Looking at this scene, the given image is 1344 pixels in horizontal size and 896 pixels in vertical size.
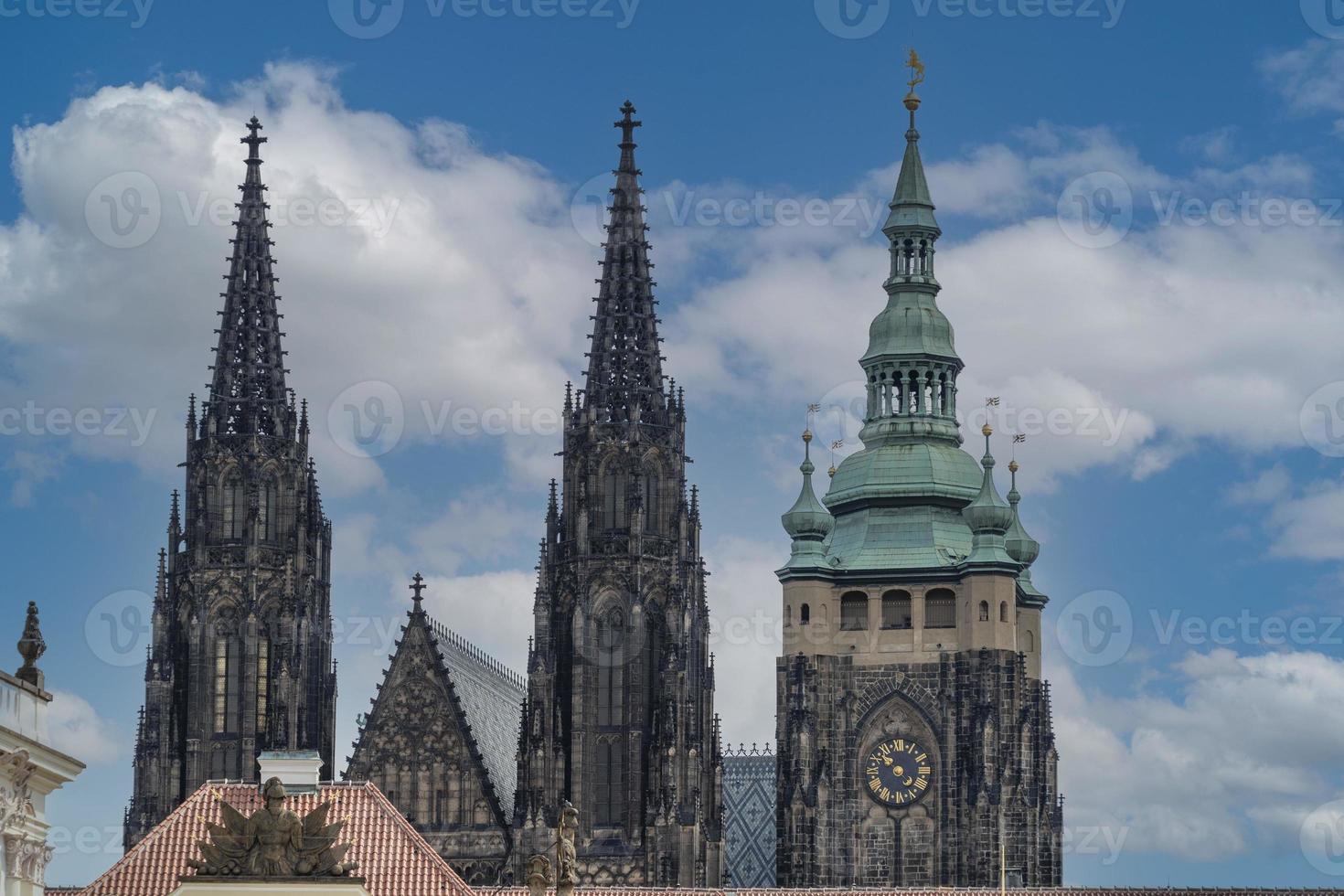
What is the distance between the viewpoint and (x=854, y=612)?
380 ft

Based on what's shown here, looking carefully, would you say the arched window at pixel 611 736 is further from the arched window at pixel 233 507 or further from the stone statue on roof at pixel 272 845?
the stone statue on roof at pixel 272 845

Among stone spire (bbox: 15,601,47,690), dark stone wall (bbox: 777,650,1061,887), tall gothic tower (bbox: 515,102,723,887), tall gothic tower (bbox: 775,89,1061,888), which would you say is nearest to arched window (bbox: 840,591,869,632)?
tall gothic tower (bbox: 775,89,1061,888)

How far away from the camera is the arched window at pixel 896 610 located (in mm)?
115256

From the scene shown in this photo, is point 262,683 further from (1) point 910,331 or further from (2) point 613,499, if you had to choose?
(1) point 910,331


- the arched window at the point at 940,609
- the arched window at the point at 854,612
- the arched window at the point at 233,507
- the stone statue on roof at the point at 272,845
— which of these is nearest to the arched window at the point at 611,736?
the arched window at the point at 233,507

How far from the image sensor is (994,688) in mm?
113125

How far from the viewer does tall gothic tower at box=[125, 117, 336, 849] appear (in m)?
104

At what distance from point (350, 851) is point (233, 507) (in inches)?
1272

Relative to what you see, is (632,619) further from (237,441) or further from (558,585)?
(237,441)

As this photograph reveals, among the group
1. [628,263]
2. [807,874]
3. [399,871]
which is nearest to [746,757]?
[807,874]

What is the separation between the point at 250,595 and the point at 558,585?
29.5ft

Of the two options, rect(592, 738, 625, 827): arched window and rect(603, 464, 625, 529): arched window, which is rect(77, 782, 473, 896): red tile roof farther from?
rect(603, 464, 625, 529): arched window

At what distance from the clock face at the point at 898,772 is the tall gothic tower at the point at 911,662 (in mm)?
41

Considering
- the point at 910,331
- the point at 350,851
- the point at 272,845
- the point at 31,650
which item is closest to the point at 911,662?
the point at 910,331
